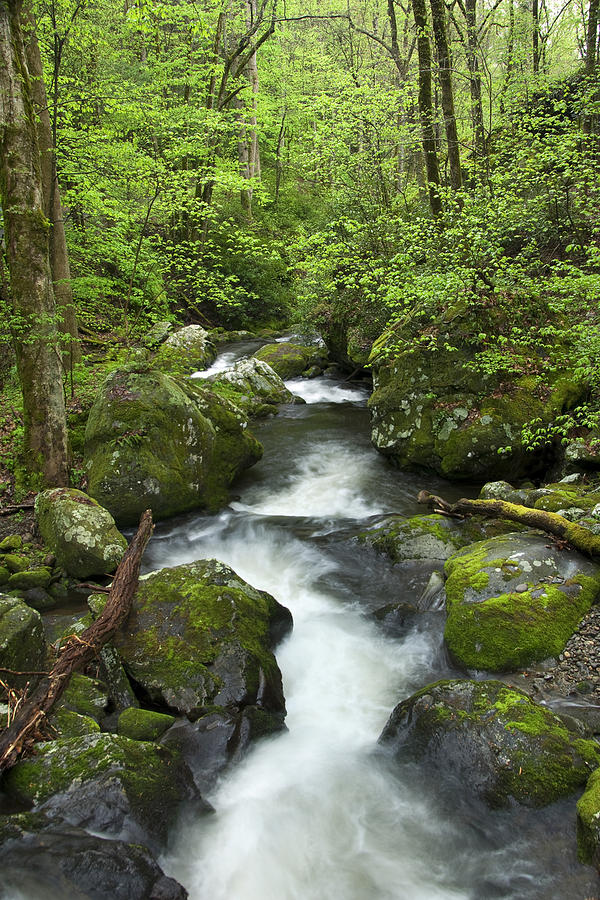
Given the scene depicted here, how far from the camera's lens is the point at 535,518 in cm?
588

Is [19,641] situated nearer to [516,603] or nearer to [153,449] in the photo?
[153,449]

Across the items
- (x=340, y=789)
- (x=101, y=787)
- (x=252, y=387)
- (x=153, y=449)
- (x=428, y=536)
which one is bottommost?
(x=340, y=789)

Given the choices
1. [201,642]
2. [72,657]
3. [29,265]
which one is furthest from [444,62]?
[72,657]

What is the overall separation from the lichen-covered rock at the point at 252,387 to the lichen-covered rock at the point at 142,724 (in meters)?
9.58

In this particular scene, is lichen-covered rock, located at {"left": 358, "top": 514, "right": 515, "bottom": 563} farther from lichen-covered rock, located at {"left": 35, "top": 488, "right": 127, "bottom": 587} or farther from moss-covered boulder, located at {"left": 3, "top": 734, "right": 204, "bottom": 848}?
moss-covered boulder, located at {"left": 3, "top": 734, "right": 204, "bottom": 848}

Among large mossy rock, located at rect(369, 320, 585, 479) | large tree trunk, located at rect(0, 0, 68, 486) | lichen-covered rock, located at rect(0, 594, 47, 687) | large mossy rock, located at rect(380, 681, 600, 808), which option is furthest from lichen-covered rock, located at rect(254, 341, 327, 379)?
large mossy rock, located at rect(380, 681, 600, 808)

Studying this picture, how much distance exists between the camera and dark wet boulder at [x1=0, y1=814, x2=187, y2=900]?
2654mm

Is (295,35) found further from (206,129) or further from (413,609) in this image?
(413,609)

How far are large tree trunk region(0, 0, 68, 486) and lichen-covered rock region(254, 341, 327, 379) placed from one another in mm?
9060

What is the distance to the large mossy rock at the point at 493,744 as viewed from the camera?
3.53 m

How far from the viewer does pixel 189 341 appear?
1688 cm

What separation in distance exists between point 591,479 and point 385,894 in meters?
5.90

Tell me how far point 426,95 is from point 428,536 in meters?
9.66

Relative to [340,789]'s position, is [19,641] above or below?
above
